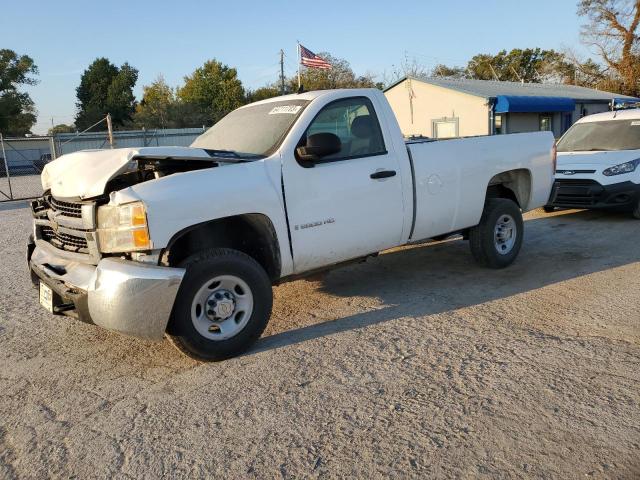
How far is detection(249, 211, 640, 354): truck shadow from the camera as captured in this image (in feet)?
16.5

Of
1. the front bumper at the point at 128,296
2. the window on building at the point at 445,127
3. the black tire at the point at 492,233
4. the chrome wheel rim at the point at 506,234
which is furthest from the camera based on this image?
the window on building at the point at 445,127

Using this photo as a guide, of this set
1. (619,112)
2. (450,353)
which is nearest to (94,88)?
(619,112)

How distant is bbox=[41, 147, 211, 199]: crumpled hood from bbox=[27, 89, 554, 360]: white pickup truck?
14mm

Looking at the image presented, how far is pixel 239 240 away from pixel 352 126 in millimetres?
1493

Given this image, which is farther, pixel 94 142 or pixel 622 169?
pixel 94 142

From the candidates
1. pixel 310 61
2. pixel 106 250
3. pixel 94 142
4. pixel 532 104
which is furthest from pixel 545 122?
pixel 106 250

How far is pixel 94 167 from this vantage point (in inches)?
159

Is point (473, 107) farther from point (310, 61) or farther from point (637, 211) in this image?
point (637, 211)

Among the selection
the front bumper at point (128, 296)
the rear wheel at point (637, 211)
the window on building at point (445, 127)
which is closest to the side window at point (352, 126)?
the front bumper at point (128, 296)

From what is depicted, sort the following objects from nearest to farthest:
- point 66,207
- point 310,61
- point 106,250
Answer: point 106,250 < point 66,207 < point 310,61

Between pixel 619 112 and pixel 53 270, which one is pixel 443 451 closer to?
pixel 53 270

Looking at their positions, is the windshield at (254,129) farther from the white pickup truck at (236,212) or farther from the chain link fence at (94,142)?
the chain link fence at (94,142)

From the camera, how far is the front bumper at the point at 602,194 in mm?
9008

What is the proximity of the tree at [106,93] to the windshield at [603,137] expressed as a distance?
59404 mm
